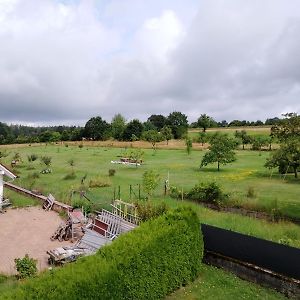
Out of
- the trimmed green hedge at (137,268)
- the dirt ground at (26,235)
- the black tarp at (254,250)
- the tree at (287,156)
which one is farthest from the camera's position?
the tree at (287,156)

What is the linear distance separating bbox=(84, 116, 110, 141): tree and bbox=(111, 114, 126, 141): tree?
102 inches

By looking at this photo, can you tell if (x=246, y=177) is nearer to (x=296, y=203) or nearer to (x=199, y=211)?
(x=296, y=203)

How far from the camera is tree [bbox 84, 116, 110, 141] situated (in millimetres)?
126125

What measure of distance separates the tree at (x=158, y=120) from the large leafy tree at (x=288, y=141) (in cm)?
12161

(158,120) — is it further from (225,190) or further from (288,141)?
(225,190)

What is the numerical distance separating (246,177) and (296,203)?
43.8ft

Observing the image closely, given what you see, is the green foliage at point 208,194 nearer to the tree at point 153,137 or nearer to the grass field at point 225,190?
the grass field at point 225,190

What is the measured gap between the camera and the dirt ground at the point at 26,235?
18.5 m

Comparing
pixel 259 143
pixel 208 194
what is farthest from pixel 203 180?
pixel 259 143

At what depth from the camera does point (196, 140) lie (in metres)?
98.4

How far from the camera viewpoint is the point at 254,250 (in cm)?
1468

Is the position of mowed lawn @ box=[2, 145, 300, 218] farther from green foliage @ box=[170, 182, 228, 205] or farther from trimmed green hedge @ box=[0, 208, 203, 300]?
trimmed green hedge @ box=[0, 208, 203, 300]

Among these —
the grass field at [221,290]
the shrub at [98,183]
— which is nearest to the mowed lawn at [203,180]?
the shrub at [98,183]

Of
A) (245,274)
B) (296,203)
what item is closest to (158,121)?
(296,203)
